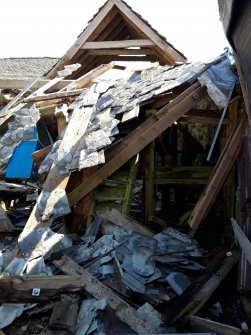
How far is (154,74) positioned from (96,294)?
6.02 metres

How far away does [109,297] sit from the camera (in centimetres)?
456

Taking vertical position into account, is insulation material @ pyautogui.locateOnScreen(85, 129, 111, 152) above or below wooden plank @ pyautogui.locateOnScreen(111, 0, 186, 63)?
below

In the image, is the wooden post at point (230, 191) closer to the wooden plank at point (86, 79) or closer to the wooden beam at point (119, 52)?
the wooden plank at point (86, 79)

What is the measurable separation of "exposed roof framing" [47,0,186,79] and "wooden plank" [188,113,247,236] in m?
5.76

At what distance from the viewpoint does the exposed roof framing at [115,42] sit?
11.6m

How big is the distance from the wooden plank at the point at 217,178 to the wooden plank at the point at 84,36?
22.2 feet

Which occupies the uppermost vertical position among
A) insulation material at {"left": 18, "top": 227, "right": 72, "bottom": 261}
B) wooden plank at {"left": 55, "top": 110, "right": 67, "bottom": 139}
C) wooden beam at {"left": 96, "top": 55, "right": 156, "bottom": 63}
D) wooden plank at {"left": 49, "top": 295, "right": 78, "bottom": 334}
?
wooden beam at {"left": 96, "top": 55, "right": 156, "bottom": 63}

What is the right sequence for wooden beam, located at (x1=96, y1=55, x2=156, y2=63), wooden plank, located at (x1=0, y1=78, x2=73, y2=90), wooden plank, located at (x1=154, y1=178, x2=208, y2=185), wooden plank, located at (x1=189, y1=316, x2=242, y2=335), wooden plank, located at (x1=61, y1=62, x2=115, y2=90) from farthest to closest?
wooden beam, located at (x1=96, y1=55, x2=156, y2=63) → wooden plank, located at (x1=0, y1=78, x2=73, y2=90) → wooden plank, located at (x1=61, y1=62, x2=115, y2=90) → wooden plank, located at (x1=154, y1=178, x2=208, y2=185) → wooden plank, located at (x1=189, y1=316, x2=242, y2=335)

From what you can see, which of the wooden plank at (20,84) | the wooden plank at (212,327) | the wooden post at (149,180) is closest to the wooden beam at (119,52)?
the wooden plank at (20,84)

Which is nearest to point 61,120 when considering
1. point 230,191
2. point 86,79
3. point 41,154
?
point 41,154

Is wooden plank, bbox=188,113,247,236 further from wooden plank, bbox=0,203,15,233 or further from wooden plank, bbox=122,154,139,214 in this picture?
wooden plank, bbox=0,203,15,233

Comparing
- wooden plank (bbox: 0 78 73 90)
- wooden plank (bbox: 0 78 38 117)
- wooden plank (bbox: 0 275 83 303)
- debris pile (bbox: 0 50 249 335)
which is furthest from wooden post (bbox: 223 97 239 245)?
wooden plank (bbox: 0 78 73 90)

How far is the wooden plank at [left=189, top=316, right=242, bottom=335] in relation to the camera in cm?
374

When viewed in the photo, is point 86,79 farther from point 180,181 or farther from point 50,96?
point 180,181
